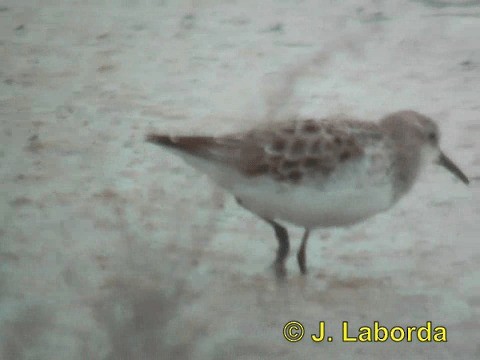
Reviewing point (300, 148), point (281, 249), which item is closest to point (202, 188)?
point (281, 249)

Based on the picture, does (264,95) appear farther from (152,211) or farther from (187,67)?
(152,211)

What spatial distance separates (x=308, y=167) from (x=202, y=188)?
104cm

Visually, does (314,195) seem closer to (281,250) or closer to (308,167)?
(308,167)

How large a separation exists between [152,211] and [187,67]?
55.1 inches

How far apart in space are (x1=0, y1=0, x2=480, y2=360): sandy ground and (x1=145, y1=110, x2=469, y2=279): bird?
0.46ft

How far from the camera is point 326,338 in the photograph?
111 inches

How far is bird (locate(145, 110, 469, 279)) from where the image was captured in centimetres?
283

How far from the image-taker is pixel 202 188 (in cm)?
381

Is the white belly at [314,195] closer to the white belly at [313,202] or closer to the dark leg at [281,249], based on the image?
the white belly at [313,202]

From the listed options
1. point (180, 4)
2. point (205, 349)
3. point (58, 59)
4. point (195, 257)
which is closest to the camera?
point (205, 349)

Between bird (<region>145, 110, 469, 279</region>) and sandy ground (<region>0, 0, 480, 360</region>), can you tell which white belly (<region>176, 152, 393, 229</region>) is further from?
sandy ground (<region>0, 0, 480, 360</region>)

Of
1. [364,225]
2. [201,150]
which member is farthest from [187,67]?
[201,150]

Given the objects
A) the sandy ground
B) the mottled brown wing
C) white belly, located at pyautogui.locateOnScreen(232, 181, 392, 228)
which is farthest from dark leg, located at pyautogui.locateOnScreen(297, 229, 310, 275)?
the mottled brown wing

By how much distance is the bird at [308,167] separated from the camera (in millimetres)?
2828
